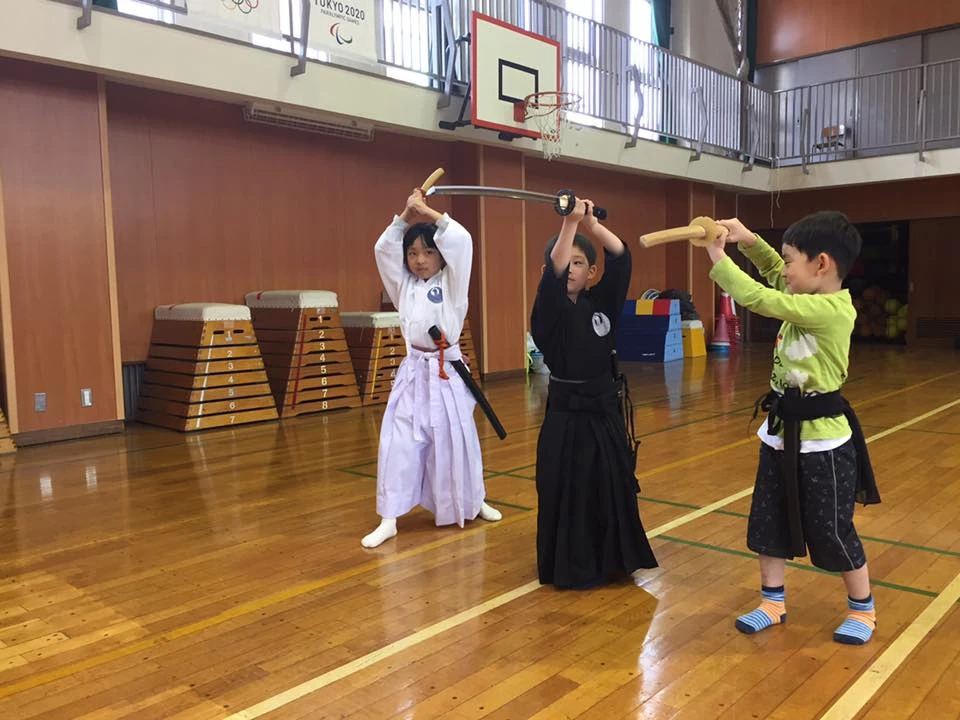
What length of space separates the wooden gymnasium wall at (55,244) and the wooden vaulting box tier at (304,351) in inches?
53.6

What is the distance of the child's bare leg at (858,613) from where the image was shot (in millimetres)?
2367

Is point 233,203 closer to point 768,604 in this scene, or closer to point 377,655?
point 377,655

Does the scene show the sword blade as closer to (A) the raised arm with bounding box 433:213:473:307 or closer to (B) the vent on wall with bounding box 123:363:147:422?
(A) the raised arm with bounding box 433:213:473:307

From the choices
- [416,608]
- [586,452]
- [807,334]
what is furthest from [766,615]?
[416,608]

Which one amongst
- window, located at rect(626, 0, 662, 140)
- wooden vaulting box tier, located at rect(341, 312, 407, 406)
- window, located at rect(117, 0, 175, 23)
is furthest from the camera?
window, located at rect(626, 0, 662, 140)

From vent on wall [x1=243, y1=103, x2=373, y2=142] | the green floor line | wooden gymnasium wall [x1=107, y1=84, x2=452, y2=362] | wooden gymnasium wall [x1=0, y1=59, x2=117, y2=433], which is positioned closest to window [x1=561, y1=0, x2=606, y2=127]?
wooden gymnasium wall [x1=107, y1=84, x2=452, y2=362]

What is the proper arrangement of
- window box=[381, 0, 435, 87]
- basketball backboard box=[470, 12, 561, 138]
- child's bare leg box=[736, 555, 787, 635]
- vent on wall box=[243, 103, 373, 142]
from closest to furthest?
child's bare leg box=[736, 555, 787, 635] → vent on wall box=[243, 103, 373, 142] → window box=[381, 0, 435, 87] → basketball backboard box=[470, 12, 561, 138]

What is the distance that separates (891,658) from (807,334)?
3.15 feet

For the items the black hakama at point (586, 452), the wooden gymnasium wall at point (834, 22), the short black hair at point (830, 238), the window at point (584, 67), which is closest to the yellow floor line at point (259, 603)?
the black hakama at point (586, 452)

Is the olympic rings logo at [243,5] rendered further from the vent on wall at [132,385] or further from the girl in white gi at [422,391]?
the girl in white gi at [422,391]

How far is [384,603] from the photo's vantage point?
2.77m

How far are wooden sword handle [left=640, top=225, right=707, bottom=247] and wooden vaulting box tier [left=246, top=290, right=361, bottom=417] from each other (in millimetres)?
5060

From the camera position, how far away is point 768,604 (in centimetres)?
252

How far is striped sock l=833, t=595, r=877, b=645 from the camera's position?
2365 millimetres
